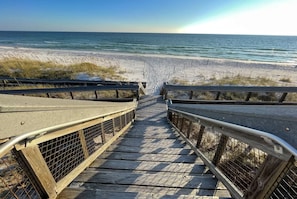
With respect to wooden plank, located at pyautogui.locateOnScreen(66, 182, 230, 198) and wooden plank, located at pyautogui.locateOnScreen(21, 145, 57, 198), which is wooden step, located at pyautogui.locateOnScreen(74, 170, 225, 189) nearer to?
wooden plank, located at pyautogui.locateOnScreen(66, 182, 230, 198)

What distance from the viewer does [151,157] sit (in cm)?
290

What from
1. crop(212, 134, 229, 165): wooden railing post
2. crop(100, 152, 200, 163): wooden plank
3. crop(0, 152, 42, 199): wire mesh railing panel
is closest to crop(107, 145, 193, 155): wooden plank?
crop(100, 152, 200, 163): wooden plank

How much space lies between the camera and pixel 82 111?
1.45 meters

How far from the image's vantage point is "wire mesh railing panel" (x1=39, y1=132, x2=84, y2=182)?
1.75 meters

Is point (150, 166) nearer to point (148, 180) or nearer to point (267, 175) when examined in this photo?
point (148, 180)

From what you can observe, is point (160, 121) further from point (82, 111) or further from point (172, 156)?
point (82, 111)

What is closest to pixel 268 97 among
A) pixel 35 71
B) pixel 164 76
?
pixel 164 76

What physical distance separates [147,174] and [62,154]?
99 centimetres

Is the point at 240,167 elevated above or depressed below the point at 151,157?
above

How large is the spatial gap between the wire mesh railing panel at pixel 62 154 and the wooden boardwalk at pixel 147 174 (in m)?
0.17

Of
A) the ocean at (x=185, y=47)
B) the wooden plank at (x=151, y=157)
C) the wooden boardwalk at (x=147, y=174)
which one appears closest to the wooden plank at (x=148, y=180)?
the wooden boardwalk at (x=147, y=174)

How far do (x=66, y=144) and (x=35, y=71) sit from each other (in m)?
14.7

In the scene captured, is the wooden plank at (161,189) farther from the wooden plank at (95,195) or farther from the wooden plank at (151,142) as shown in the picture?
the wooden plank at (151,142)

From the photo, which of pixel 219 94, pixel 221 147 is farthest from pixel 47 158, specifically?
pixel 219 94
